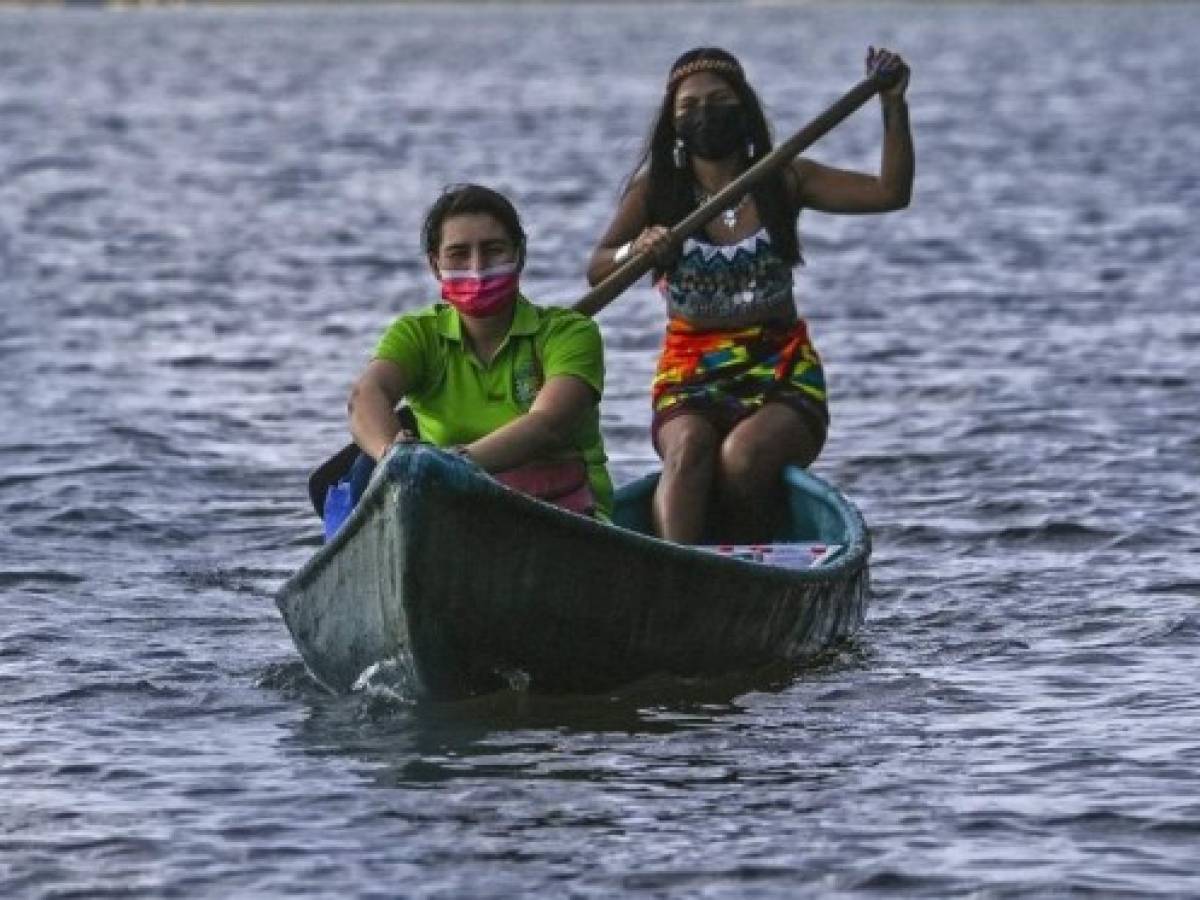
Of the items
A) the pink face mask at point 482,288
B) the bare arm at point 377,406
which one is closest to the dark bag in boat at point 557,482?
the bare arm at point 377,406

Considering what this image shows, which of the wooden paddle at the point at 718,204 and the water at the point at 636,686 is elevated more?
the wooden paddle at the point at 718,204

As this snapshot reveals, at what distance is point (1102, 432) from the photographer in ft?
58.4

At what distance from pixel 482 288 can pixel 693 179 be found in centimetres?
174

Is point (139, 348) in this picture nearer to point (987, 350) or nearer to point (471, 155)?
point (987, 350)

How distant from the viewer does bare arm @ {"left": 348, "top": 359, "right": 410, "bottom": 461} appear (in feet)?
35.6

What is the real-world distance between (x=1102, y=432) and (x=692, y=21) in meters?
168

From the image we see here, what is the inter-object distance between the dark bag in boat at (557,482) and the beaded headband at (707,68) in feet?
5.73

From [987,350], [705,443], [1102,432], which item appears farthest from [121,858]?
[987,350]

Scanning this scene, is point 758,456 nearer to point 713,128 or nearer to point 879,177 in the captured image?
point 879,177

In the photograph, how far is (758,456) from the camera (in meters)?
12.5

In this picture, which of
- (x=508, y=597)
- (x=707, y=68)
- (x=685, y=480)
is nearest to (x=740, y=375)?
(x=685, y=480)

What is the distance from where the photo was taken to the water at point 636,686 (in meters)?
9.41

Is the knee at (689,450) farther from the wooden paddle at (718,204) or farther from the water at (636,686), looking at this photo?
the water at (636,686)

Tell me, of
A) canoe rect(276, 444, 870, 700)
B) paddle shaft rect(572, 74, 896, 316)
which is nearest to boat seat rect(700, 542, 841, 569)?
canoe rect(276, 444, 870, 700)
